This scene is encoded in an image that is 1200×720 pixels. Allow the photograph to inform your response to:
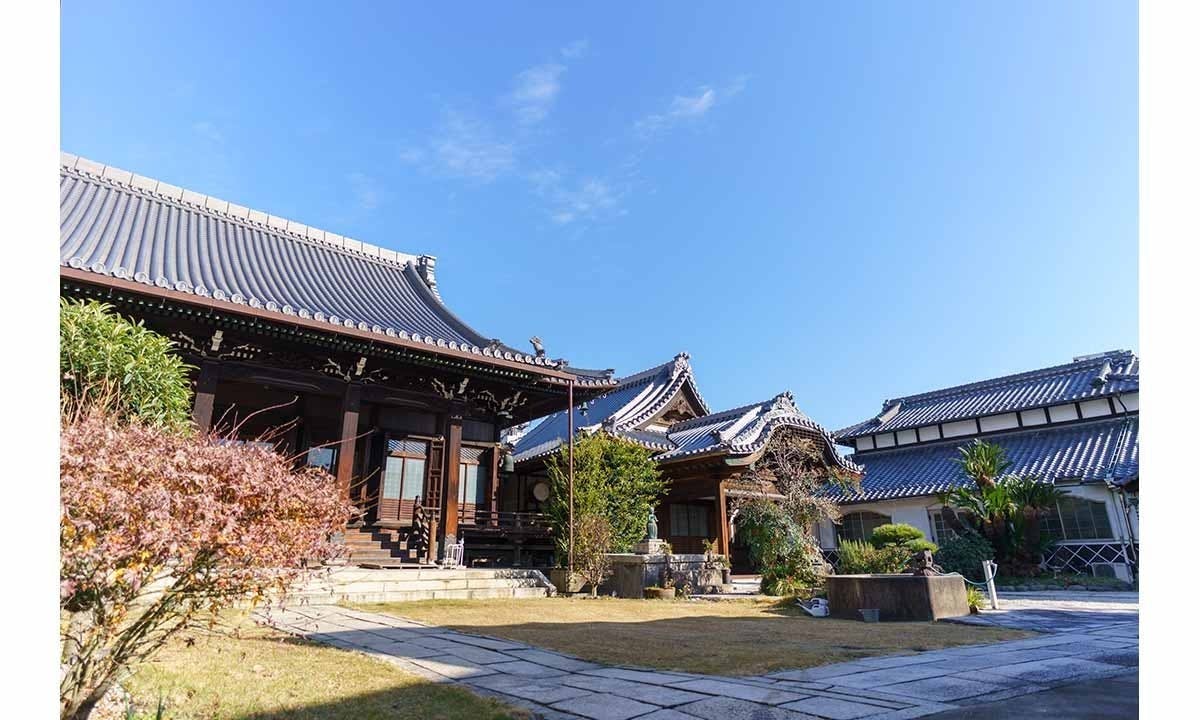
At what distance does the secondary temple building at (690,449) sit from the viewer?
16.0m

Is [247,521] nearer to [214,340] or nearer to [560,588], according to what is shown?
[214,340]

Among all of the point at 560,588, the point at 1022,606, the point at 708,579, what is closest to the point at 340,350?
the point at 560,588

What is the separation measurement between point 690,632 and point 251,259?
13.0 meters

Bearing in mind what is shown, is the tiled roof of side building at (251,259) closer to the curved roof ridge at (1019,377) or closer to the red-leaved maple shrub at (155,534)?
the red-leaved maple shrub at (155,534)

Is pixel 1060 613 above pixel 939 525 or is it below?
below

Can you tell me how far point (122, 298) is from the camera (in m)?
9.14

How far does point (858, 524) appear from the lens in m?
22.7

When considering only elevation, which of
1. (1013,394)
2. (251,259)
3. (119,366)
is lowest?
(119,366)

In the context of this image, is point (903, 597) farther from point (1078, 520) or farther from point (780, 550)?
point (1078, 520)

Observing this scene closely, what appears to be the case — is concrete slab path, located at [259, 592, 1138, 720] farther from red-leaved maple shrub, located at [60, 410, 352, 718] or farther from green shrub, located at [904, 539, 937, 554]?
green shrub, located at [904, 539, 937, 554]

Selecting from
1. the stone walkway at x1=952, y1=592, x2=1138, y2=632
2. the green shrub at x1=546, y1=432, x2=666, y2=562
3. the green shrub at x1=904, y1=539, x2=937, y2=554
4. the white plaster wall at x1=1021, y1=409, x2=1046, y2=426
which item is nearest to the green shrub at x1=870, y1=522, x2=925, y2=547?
the green shrub at x1=904, y1=539, x2=937, y2=554

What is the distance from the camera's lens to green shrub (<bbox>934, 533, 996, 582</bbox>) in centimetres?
1619

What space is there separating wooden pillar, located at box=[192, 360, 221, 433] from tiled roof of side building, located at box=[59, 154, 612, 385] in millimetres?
1347

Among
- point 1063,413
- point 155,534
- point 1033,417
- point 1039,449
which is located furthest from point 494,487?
point 1063,413
